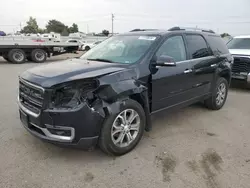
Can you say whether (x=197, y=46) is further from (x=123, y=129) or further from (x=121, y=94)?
(x=123, y=129)

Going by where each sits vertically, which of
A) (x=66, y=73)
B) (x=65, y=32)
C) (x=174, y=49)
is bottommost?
(x=66, y=73)

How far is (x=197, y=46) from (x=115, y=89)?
2.37m

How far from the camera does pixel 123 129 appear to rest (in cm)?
336

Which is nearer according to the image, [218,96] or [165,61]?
[165,61]

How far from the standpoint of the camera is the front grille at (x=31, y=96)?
2998mm

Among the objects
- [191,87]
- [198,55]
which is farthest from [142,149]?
[198,55]

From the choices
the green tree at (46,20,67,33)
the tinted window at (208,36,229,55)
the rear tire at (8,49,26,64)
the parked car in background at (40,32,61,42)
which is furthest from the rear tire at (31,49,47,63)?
the green tree at (46,20,67,33)

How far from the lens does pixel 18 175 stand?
293cm

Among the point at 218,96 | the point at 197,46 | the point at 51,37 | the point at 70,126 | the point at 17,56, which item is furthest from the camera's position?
the point at 51,37

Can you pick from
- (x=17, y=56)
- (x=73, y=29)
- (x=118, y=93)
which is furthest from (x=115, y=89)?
(x=73, y=29)

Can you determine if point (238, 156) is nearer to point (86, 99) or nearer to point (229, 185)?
point (229, 185)

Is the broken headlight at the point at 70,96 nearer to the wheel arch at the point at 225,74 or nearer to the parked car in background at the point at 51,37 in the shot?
the wheel arch at the point at 225,74

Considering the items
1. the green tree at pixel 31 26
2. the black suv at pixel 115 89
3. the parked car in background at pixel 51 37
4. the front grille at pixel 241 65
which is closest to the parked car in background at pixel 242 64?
the front grille at pixel 241 65

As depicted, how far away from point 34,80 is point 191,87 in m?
2.78
